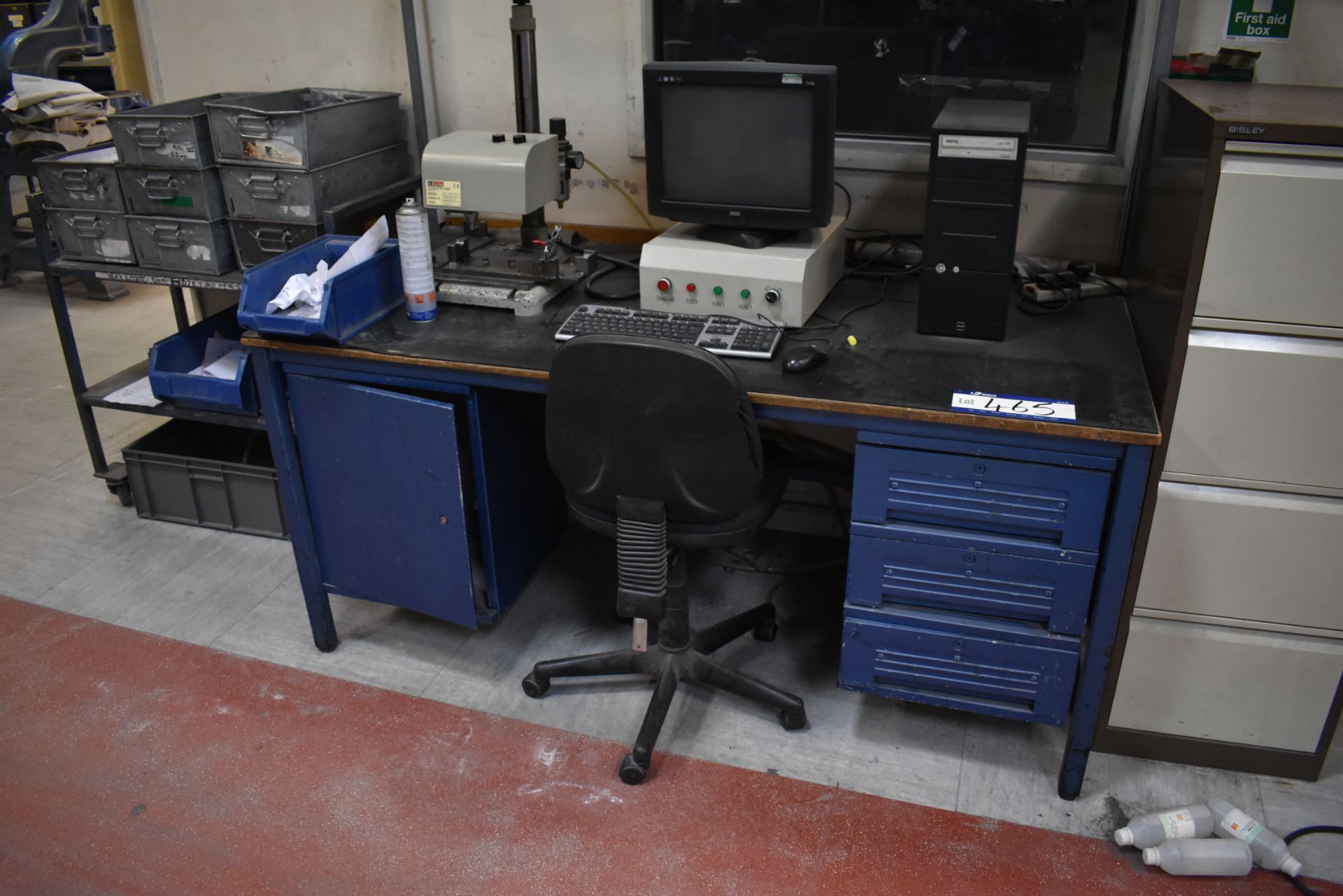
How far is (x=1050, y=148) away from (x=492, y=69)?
4.58 ft

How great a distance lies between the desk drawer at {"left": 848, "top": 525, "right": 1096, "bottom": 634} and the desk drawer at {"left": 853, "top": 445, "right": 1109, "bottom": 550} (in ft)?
0.12

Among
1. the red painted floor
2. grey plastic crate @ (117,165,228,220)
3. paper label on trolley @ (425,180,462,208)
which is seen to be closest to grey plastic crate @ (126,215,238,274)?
grey plastic crate @ (117,165,228,220)

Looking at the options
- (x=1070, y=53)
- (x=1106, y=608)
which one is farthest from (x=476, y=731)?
(x=1070, y=53)

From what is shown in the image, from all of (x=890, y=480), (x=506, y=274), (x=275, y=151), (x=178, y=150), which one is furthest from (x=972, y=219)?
(x=178, y=150)

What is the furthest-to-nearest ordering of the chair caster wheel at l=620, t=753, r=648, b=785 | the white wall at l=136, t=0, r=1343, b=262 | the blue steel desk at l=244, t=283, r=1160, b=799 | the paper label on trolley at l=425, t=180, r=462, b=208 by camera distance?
the white wall at l=136, t=0, r=1343, b=262
the paper label on trolley at l=425, t=180, r=462, b=208
the chair caster wheel at l=620, t=753, r=648, b=785
the blue steel desk at l=244, t=283, r=1160, b=799

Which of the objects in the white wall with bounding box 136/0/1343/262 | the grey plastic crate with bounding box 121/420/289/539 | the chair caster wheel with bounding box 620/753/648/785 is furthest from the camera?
the grey plastic crate with bounding box 121/420/289/539

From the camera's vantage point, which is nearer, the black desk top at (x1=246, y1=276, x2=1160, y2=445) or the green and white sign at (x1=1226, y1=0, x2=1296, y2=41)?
the black desk top at (x1=246, y1=276, x2=1160, y2=445)

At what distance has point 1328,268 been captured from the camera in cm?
156

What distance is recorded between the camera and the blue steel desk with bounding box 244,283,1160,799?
1.72 metres

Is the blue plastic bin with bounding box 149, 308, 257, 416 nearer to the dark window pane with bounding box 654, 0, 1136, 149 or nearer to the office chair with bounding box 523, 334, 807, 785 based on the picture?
the office chair with bounding box 523, 334, 807, 785

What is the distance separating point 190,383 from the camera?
2666mm

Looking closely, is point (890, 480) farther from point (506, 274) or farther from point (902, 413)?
point (506, 274)

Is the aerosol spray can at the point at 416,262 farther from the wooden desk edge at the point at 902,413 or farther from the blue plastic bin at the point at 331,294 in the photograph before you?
the wooden desk edge at the point at 902,413

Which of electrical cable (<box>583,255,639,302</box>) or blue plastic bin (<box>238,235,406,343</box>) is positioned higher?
blue plastic bin (<box>238,235,406,343</box>)
